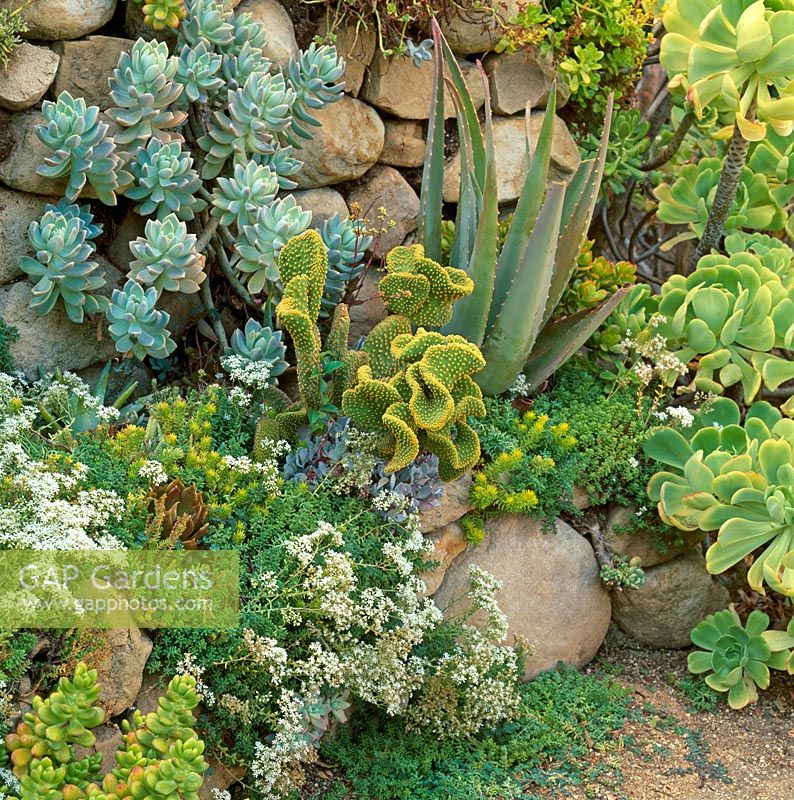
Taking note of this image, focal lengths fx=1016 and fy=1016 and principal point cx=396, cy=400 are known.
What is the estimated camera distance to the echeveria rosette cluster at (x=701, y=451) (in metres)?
3.24

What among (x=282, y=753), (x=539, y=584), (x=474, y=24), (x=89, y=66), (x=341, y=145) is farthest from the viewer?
(x=474, y=24)

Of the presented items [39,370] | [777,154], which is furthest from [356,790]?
[777,154]

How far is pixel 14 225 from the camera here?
322 cm

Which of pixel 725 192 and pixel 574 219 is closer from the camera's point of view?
pixel 574 219

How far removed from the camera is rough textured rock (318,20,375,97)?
3.62 meters

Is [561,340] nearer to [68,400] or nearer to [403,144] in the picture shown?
[403,144]

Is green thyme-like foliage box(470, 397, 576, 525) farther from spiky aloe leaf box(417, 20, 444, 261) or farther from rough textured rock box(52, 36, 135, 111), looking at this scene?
rough textured rock box(52, 36, 135, 111)

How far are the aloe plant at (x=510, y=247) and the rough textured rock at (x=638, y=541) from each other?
0.55 m

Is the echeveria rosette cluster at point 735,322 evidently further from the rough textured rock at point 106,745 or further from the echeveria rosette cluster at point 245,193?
the rough textured rock at point 106,745

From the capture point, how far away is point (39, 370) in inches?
129

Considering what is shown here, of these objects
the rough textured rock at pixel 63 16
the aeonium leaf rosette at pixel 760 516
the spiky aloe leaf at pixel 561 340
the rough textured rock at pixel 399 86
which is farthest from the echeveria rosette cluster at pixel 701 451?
the rough textured rock at pixel 63 16

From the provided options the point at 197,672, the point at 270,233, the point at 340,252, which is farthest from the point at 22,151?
the point at 197,672

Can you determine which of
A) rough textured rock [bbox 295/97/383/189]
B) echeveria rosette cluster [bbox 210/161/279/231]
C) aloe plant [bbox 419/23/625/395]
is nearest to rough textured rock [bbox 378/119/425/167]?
rough textured rock [bbox 295/97/383/189]

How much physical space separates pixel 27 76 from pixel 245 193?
0.74 m
